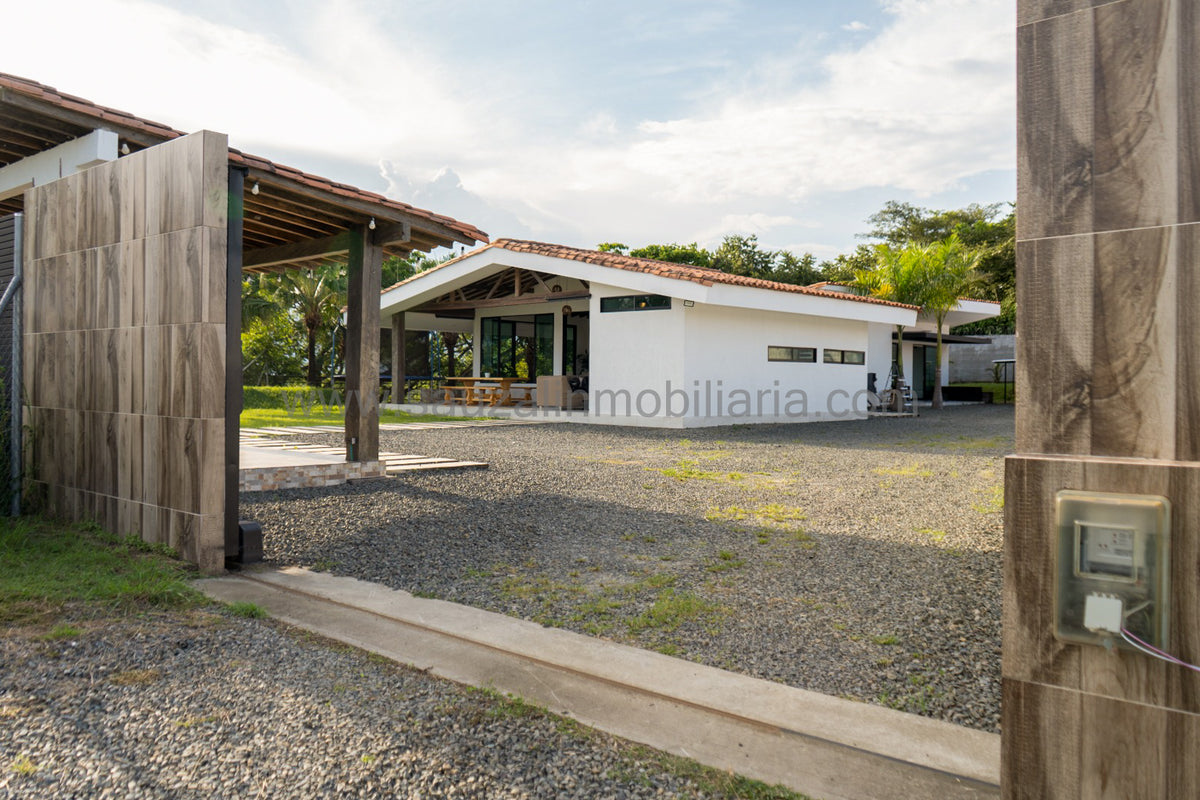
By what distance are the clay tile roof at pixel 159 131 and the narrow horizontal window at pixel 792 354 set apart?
10.6m

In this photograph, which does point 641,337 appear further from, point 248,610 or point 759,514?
point 248,610

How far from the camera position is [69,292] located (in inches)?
202

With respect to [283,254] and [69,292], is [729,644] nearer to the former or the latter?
[69,292]

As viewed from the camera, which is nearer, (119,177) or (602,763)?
(602,763)

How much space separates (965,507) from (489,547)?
13.2 feet

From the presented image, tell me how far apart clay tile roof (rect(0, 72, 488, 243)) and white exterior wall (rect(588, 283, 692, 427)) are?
785 centimetres

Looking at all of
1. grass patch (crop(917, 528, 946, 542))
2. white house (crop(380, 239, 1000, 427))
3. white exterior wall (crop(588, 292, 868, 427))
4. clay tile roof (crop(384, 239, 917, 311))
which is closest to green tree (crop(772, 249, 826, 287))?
white house (crop(380, 239, 1000, 427))

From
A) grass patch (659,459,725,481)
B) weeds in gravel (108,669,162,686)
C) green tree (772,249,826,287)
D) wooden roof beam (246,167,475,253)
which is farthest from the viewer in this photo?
green tree (772,249,826,287)

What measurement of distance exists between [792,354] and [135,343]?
557 inches

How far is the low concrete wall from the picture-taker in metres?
29.1

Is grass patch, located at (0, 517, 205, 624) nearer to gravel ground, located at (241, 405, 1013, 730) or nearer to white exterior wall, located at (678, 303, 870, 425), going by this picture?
gravel ground, located at (241, 405, 1013, 730)

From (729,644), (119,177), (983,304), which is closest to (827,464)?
(729,644)

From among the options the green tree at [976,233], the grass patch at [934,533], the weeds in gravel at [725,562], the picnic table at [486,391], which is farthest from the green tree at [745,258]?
the weeds in gravel at [725,562]

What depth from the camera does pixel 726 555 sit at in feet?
14.8
